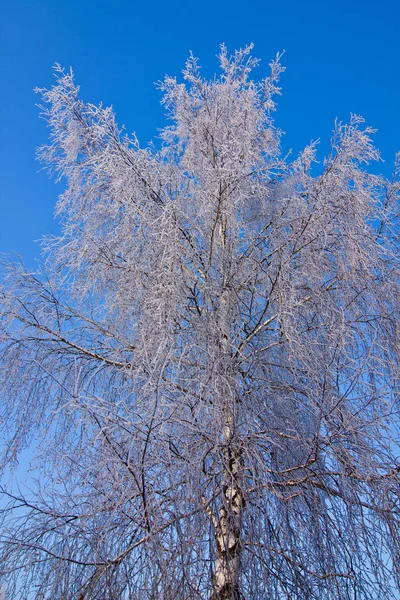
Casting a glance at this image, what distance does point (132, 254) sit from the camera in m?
4.00

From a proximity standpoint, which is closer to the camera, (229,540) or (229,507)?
(229,507)

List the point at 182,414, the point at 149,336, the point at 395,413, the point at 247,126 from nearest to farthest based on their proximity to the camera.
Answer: the point at 182,414 → the point at 395,413 → the point at 149,336 → the point at 247,126

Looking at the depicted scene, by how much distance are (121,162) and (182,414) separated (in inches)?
77.1

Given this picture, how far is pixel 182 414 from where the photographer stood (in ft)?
9.20

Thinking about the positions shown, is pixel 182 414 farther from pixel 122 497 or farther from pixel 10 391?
pixel 10 391

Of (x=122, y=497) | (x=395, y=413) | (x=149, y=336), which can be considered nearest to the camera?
(x=122, y=497)

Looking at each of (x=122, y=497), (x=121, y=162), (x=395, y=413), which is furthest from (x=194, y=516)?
(x=121, y=162)

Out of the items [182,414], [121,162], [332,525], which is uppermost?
[121,162]

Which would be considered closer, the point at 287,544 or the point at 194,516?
the point at 194,516

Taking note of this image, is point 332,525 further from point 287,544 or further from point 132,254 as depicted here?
point 132,254

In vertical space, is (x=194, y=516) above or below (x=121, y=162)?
below

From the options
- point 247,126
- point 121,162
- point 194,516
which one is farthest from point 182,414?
point 247,126

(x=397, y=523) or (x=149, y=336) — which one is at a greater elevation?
(x=149, y=336)

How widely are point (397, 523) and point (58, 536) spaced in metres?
1.75
